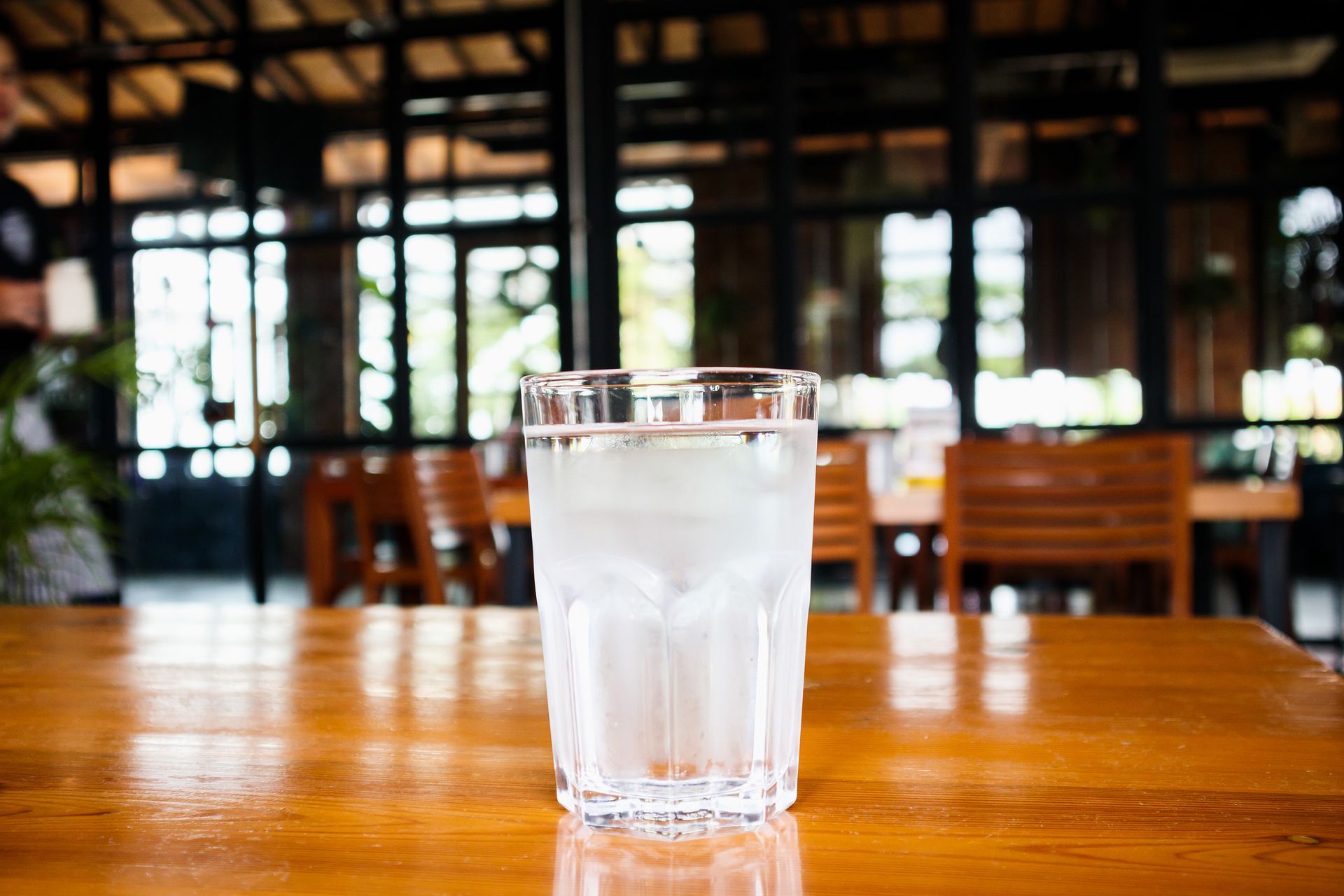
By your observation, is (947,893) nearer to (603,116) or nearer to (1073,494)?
(1073,494)

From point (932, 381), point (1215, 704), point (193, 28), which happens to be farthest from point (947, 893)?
point (193, 28)

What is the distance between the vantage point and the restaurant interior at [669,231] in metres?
4.61

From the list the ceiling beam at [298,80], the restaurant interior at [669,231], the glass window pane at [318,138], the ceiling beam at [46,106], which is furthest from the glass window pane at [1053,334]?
the ceiling beam at [46,106]

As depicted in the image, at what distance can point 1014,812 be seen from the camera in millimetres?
347

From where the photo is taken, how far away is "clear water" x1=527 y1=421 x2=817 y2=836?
36cm

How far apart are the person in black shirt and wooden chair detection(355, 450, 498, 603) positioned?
904mm

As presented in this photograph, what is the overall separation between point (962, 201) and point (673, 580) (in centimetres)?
461

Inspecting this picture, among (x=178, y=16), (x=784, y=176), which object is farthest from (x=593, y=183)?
(x=178, y=16)

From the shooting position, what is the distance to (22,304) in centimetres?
407

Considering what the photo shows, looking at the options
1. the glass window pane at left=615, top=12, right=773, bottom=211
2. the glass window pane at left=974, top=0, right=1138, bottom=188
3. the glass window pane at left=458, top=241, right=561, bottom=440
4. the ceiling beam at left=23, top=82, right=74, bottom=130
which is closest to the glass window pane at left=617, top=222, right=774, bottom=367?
the glass window pane at left=615, top=12, right=773, bottom=211

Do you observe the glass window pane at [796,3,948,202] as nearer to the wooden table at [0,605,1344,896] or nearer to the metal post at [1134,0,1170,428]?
the metal post at [1134,0,1170,428]

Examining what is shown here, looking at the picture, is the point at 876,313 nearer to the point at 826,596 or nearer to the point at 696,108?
the point at 696,108

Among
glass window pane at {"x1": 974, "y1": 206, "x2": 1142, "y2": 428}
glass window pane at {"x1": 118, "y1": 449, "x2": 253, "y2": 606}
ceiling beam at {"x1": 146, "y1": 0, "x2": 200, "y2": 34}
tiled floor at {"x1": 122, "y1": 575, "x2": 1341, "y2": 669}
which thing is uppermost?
ceiling beam at {"x1": 146, "y1": 0, "x2": 200, "y2": 34}

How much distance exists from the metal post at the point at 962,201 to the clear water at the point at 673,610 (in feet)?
14.5
